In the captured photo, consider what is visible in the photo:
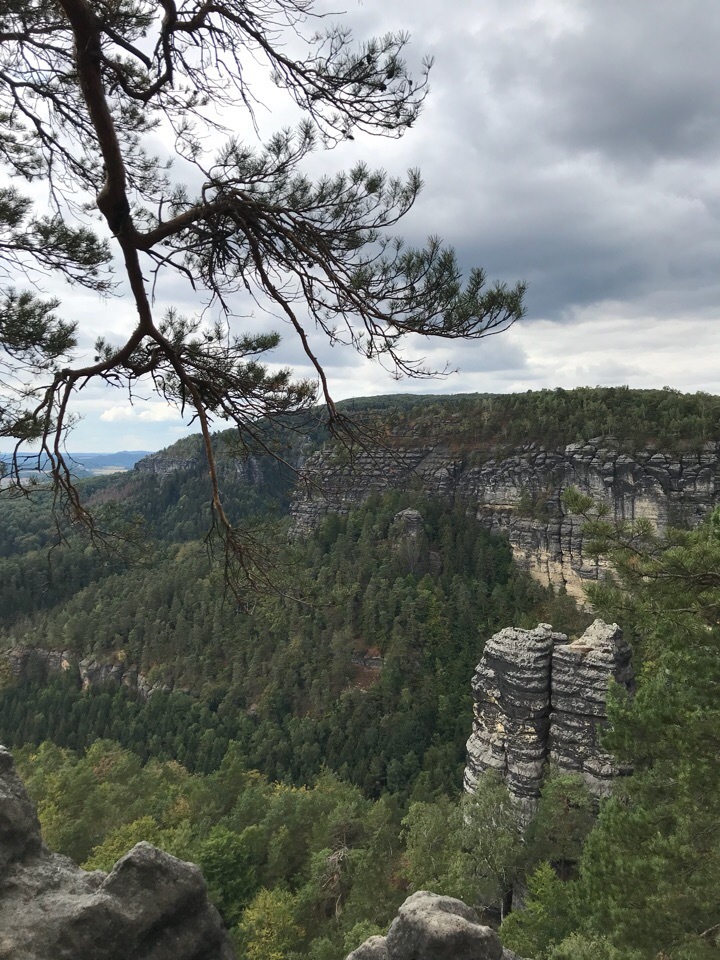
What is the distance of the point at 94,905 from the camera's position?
3580 mm

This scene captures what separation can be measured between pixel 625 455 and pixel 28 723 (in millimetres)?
60705

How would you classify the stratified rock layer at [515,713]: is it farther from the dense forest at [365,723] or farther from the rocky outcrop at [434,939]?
the rocky outcrop at [434,939]

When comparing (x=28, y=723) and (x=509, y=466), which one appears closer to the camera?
(x=28, y=723)

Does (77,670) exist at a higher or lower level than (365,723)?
lower

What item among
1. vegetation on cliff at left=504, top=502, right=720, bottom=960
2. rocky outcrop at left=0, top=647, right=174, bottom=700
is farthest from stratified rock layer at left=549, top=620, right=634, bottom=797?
rocky outcrop at left=0, top=647, right=174, bottom=700

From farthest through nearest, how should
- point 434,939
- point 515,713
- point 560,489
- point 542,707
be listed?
point 560,489 < point 515,713 < point 542,707 < point 434,939

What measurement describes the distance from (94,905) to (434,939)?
2.79 m

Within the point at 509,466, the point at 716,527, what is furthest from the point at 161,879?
the point at 509,466

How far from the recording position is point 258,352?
4648 mm

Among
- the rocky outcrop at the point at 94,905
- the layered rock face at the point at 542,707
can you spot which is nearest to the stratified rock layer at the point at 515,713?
the layered rock face at the point at 542,707

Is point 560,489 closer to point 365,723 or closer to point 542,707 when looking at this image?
point 365,723

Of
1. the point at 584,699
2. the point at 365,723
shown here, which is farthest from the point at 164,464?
the point at 584,699

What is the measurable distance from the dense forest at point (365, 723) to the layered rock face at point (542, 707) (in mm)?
1585

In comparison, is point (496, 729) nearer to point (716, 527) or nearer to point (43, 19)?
point (716, 527)
